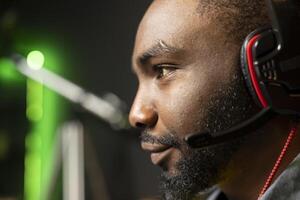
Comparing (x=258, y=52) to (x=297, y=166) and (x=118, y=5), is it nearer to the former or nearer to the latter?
(x=297, y=166)

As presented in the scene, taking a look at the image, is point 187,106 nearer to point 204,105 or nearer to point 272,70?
point 204,105

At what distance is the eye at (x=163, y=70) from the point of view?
84cm

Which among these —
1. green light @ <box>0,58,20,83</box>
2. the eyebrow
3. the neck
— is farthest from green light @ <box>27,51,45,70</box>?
the neck

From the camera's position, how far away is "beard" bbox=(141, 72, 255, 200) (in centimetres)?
80

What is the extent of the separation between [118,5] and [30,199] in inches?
28.4

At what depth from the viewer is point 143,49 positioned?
86 cm

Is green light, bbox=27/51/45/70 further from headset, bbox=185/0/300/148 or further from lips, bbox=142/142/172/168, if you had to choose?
headset, bbox=185/0/300/148

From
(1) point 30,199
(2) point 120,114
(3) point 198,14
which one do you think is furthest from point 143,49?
(1) point 30,199

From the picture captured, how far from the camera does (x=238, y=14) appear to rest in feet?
2.67

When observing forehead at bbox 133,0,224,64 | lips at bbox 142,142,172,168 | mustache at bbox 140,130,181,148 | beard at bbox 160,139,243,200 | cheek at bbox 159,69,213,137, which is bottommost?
beard at bbox 160,139,243,200

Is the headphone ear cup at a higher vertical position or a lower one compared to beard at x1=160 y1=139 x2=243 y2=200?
higher

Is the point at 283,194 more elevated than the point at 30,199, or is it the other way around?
the point at 30,199

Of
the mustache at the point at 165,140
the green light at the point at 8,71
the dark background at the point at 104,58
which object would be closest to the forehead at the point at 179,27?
the mustache at the point at 165,140

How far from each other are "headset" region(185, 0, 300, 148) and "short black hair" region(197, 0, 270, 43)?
35 mm
